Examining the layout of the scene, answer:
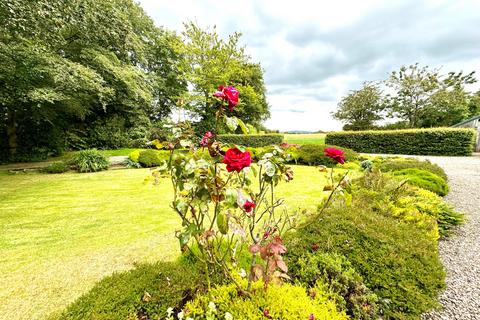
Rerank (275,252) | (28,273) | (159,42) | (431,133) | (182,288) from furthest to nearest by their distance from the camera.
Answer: (159,42) < (431,133) < (28,273) < (182,288) < (275,252)

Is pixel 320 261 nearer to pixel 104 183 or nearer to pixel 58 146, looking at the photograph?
pixel 104 183

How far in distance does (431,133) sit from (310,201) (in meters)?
12.2

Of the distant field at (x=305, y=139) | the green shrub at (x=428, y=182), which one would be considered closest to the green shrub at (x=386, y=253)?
the green shrub at (x=428, y=182)

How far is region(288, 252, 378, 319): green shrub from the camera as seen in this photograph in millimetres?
1720

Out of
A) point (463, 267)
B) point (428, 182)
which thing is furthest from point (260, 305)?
point (428, 182)

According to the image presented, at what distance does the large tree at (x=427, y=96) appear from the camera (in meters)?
19.3

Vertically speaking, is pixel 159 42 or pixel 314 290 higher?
pixel 159 42

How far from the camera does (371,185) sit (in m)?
4.07

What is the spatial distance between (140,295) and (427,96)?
87.3 feet

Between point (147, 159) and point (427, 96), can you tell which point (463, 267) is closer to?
point (147, 159)

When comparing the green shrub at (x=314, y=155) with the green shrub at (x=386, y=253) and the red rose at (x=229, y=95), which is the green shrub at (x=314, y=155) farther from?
the red rose at (x=229, y=95)

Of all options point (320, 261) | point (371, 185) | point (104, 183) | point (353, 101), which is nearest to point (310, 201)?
point (371, 185)

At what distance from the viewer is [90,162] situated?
8.61 meters

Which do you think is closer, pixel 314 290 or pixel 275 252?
pixel 275 252
